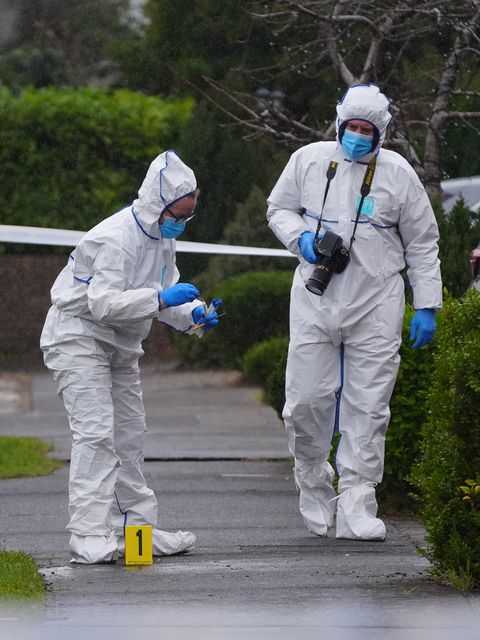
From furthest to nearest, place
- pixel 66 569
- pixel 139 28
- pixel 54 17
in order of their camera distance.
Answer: pixel 54 17 < pixel 139 28 < pixel 66 569

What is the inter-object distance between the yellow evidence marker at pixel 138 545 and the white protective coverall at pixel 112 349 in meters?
0.10

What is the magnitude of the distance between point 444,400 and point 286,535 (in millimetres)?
1696

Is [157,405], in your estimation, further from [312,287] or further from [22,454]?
[312,287]

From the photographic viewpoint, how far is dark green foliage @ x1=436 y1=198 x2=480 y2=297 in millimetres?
8562

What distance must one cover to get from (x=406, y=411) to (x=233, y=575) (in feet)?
6.47

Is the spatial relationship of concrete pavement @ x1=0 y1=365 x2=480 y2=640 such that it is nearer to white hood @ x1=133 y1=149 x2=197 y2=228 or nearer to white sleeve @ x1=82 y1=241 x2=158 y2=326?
white sleeve @ x1=82 y1=241 x2=158 y2=326

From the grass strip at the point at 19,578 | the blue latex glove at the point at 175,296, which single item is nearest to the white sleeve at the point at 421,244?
the blue latex glove at the point at 175,296

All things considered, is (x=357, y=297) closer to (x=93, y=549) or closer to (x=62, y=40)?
(x=93, y=549)

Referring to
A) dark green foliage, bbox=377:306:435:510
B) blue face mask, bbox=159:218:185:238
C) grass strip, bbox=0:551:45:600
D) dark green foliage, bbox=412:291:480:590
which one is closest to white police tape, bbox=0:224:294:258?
dark green foliage, bbox=377:306:435:510

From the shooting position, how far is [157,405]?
13.5 metres

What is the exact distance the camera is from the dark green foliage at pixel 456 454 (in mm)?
5000

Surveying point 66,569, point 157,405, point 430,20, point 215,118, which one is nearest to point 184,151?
point 215,118

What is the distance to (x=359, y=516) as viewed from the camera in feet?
20.9

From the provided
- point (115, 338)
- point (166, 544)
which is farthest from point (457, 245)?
point (166, 544)
